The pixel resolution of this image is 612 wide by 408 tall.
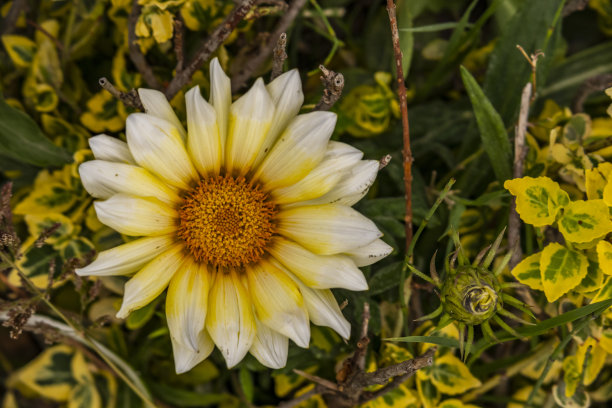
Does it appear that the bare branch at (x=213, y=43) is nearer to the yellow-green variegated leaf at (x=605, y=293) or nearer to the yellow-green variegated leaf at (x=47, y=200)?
the yellow-green variegated leaf at (x=47, y=200)

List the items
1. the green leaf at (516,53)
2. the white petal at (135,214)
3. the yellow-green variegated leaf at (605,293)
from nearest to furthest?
1. the white petal at (135,214)
2. the yellow-green variegated leaf at (605,293)
3. the green leaf at (516,53)

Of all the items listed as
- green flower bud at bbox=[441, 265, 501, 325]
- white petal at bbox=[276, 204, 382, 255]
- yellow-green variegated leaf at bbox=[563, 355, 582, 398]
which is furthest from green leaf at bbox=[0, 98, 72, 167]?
yellow-green variegated leaf at bbox=[563, 355, 582, 398]

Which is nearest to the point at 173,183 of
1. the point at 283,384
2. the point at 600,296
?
the point at 283,384

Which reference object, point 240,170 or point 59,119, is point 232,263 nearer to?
point 240,170

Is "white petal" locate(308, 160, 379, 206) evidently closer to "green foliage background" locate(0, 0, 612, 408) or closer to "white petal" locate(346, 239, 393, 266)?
"white petal" locate(346, 239, 393, 266)

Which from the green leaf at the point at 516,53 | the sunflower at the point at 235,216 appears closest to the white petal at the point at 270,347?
the sunflower at the point at 235,216
